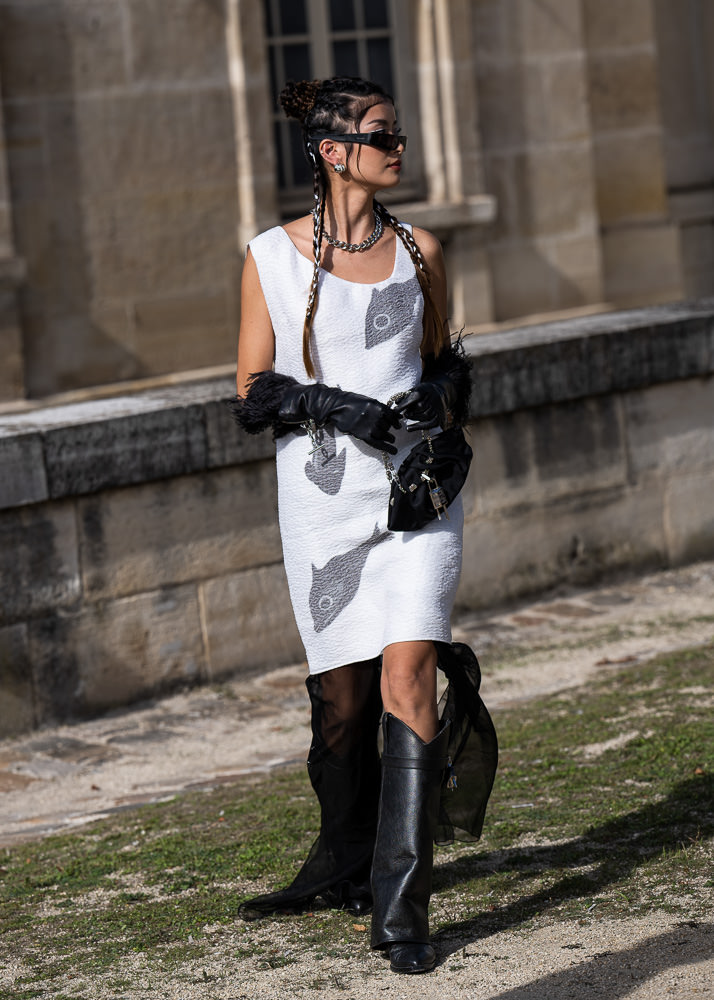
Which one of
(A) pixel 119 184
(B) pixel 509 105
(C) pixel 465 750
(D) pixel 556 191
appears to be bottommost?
(C) pixel 465 750

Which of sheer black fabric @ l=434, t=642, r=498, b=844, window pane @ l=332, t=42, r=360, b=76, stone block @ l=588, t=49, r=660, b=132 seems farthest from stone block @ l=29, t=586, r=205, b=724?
stone block @ l=588, t=49, r=660, b=132

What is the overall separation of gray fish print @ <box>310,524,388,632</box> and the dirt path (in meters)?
0.71

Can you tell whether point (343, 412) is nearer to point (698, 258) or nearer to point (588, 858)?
point (588, 858)

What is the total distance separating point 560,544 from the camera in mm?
7305

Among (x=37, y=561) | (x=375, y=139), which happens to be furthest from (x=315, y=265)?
(x=37, y=561)

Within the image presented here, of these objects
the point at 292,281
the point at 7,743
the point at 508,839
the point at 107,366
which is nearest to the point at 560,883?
the point at 508,839

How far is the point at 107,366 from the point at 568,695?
6249 millimetres

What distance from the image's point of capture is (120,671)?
239 inches

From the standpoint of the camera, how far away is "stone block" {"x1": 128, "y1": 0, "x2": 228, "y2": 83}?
36.0 feet

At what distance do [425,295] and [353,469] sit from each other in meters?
0.43

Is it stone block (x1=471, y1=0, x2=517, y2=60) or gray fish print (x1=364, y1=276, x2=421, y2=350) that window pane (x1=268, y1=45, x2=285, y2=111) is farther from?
gray fish print (x1=364, y1=276, x2=421, y2=350)

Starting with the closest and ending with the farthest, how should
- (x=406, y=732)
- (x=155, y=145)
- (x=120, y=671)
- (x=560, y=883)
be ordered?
(x=406, y=732) < (x=560, y=883) < (x=120, y=671) < (x=155, y=145)

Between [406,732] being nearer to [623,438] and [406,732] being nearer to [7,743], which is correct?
[7,743]

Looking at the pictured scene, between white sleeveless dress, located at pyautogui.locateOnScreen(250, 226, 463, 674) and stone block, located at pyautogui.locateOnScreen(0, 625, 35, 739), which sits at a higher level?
white sleeveless dress, located at pyautogui.locateOnScreen(250, 226, 463, 674)
